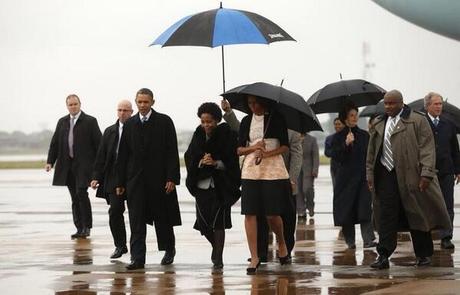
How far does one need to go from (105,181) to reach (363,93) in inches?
101

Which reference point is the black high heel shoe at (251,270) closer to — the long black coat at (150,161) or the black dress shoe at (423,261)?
the long black coat at (150,161)

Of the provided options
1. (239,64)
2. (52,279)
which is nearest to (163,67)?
(239,64)

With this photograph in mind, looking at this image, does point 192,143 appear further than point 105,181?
No

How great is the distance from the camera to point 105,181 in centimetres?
1186

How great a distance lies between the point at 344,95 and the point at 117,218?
7.81ft

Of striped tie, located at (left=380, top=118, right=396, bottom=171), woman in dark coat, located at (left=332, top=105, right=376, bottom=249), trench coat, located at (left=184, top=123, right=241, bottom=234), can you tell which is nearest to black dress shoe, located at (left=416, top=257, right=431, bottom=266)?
striped tie, located at (left=380, top=118, right=396, bottom=171)

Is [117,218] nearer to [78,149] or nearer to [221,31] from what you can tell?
[221,31]

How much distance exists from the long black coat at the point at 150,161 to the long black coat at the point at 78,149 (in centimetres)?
312

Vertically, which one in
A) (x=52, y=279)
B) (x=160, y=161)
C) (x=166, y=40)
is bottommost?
(x=52, y=279)

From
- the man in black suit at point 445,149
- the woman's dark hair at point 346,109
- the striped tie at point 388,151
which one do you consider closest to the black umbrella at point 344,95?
the woman's dark hair at point 346,109

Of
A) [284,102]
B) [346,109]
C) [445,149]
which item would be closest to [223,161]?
[284,102]

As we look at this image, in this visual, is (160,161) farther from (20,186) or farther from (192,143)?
(20,186)

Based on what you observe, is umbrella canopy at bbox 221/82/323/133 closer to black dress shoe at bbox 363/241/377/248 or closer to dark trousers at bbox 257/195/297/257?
dark trousers at bbox 257/195/297/257

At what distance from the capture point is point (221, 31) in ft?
36.0
